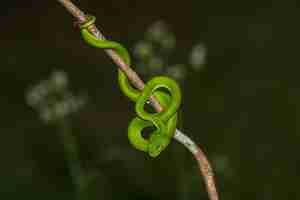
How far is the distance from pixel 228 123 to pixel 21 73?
223cm

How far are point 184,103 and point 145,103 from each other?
4037 mm

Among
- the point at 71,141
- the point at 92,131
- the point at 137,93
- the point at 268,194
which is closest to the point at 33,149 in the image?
the point at 92,131

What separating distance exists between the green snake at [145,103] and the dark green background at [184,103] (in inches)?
58.4

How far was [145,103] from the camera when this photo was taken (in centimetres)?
94

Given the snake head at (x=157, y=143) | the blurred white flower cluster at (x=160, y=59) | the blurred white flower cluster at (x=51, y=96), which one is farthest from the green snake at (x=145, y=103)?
the blurred white flower cluster at (x=51, y=96)

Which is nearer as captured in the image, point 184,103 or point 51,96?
point 51,96

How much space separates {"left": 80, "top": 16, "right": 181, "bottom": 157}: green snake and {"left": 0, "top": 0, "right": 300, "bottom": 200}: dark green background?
4.87 feet

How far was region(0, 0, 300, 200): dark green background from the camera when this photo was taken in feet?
14.2

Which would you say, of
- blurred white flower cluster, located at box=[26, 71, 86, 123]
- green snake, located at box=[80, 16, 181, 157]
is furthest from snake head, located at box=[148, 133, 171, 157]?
blurred white flower cluster, located at box=[26, 71, 86, 123]

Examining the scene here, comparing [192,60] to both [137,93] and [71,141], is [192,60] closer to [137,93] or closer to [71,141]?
[71,141]

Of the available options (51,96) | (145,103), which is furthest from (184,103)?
(145,103)

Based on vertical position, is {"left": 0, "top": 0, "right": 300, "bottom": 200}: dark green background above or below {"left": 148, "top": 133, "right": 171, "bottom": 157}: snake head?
above

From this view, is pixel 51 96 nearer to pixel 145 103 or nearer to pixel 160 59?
pixel 160 59

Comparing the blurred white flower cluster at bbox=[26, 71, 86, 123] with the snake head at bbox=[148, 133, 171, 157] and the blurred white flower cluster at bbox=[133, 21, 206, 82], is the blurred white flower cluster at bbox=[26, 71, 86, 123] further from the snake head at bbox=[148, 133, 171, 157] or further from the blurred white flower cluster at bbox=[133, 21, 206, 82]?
the snake head at bbox=[148, 133, 171, 157]
